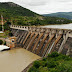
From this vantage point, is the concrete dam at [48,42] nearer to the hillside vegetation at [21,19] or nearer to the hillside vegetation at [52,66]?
the hillside vegetation at [52,66]

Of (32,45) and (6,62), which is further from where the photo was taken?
(32,45)

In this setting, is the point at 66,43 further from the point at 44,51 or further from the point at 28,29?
the point at 28,29

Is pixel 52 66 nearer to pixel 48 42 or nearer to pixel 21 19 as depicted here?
pixel 48 42

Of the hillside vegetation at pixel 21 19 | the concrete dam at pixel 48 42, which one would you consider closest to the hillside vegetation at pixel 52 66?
the concrete dam at pixel 48 42

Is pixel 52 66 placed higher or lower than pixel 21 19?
lower

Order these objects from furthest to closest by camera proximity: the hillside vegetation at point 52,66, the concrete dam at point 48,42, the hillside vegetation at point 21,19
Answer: the hillside vegetation at point 21,19, the concrete dam at point 48,42, the hillside vegetation at point 52,66

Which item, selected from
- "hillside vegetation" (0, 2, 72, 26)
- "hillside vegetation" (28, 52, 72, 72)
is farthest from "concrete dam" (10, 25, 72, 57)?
"hillside vegetation" (0, 2, 72, 26)

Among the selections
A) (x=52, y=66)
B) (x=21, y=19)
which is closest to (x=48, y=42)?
(x=52, y=66)

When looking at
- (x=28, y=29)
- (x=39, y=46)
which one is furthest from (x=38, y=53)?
(x=28, y=29)
